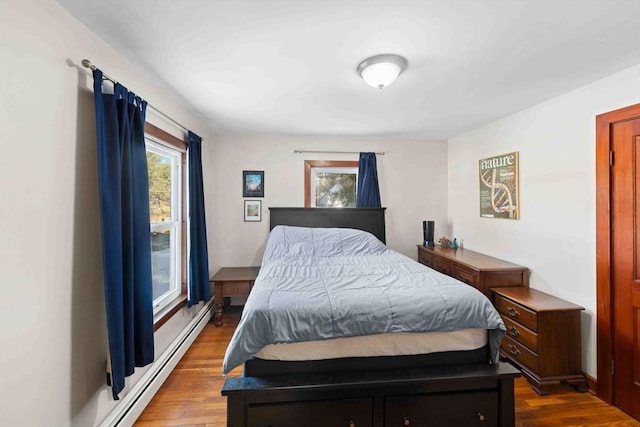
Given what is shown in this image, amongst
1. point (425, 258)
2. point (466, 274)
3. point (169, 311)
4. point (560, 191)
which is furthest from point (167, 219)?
point (560, 191)

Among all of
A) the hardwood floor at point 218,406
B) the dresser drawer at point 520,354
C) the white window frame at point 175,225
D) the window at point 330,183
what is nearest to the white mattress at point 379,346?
the hardwood floor at point 218,406

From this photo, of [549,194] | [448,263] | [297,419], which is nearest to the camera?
[297,419]

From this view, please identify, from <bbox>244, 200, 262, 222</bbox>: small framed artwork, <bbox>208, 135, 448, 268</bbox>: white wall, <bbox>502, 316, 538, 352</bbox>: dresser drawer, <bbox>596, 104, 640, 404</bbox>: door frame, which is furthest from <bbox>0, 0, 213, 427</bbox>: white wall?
<bbox>596, 104, 640, 404</bbox>: door frame

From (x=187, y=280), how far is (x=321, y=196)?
2001mm

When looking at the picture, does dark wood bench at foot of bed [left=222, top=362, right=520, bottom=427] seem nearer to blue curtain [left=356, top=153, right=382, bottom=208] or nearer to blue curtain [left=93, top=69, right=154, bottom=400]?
blue curtain [left=93, top=69, right=154, bottom=400]

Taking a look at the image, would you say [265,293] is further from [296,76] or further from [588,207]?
[588,207]

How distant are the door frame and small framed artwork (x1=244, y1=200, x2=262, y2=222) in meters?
3.36

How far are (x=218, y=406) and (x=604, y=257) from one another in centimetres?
295

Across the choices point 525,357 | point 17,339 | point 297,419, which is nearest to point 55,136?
point 17,339

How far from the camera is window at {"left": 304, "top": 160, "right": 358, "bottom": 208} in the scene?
3865 millimetres

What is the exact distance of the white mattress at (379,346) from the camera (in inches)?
59.2

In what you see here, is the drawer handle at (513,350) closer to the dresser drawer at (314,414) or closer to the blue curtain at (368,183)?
the dresser drawer at (314,414)

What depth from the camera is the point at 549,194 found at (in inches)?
96.2

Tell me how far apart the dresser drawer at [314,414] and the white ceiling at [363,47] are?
1.95m
